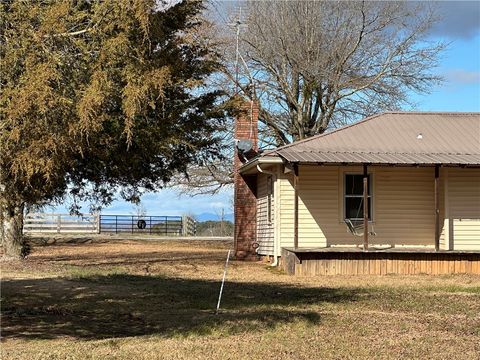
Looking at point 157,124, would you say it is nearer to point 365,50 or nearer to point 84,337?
point 84,337

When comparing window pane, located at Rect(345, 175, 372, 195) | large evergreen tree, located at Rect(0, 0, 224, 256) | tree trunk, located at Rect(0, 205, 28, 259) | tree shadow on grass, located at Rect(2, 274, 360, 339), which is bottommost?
tree shadow on grass, located at Rect(2, 274, 360, 339)

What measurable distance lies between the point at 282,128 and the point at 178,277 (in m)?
13.5

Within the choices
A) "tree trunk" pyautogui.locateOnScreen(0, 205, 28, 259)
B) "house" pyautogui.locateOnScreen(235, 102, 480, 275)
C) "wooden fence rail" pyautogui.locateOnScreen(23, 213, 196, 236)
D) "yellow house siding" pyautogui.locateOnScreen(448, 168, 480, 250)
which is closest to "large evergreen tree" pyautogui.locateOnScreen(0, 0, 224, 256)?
"tree trunk" pyautogui.locateOnScreen(0, 205, 28, 259)

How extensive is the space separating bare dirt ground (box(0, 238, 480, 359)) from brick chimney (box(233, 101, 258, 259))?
4.38 m

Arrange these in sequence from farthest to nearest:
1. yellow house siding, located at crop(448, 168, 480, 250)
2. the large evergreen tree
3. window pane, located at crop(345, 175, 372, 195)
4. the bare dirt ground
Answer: window pane, located at crop(345, 175, 372, 195), yellow house siding, located at crop(448, 168, 480, 250), the bare dirt ground, the large evergreen tree

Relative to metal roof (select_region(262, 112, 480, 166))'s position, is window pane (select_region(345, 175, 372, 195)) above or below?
below

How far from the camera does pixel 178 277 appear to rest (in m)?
15.3

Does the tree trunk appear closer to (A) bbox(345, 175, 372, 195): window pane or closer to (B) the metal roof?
(B) the metal roof

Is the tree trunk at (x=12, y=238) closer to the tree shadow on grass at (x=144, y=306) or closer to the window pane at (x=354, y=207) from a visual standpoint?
the tree shadow on grass at (x=144, y=306)

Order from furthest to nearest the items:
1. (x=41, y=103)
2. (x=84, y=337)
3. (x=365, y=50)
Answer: (x=365, y=50) < (x=84, y=337) < (x=41, y=103)

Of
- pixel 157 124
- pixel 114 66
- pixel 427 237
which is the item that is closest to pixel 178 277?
pixel 157 124

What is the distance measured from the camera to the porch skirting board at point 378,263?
16406 mm

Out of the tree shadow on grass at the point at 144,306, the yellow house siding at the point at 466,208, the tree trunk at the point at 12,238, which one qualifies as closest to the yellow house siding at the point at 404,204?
the yellow house siding at the point at 466,208

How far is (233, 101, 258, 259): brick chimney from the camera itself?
2106 centimetres
